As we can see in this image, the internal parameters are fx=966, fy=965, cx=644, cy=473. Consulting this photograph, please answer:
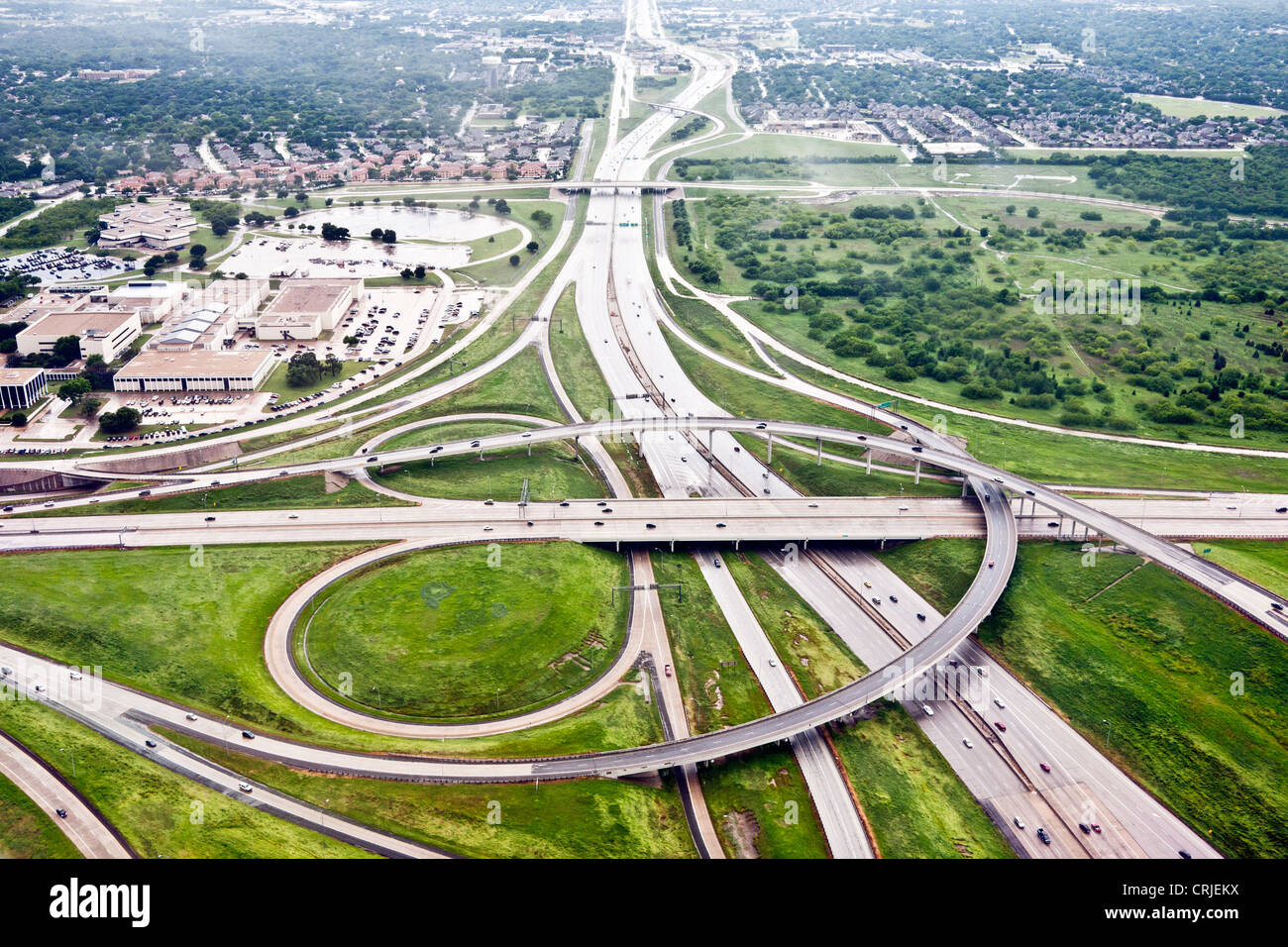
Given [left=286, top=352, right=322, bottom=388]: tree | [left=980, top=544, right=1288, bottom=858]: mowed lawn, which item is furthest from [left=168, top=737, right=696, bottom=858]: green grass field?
[left=286, top=352, right=322, bottom=388]: tree

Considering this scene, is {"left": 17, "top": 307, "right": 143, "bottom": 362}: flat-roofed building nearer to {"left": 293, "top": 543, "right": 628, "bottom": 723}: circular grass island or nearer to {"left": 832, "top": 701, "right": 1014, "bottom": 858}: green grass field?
{"left": 293, "top": 543, "right": 628, "bottom": 723}: circular grass island

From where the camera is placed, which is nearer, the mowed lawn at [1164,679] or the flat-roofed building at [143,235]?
the mowed lawn at [1164,679]

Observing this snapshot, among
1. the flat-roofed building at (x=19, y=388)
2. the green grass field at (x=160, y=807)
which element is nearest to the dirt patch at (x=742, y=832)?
the green grass field at (x=160, y=807)

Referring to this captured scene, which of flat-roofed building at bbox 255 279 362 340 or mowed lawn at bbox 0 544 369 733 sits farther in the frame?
flat-roofed building at bbox 255 279 362 340

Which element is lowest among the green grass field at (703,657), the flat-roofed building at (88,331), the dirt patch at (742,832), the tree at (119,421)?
the dirt patch at (742,832)

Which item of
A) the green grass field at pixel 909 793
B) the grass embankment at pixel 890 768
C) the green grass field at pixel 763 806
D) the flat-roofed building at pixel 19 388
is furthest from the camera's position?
the flat-roofed building at pixel 19 388

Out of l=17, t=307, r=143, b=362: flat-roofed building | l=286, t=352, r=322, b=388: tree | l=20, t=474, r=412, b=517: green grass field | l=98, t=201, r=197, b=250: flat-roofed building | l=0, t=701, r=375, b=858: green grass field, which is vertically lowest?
l=0, t=701, r=375, b=858: green grass field

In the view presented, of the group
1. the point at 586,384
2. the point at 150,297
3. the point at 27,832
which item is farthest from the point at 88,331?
the point at 27,832

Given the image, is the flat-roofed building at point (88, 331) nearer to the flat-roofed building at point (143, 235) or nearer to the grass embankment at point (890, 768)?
the flat-roofed building at point (143, 235)
